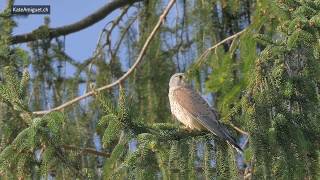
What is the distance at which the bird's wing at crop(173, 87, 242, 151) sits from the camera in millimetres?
3849

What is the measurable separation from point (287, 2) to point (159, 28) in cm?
246

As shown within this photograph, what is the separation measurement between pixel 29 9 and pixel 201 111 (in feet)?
8.55

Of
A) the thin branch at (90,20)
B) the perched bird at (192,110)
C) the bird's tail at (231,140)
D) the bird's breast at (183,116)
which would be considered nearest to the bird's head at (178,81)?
the perched bird at (192,110)

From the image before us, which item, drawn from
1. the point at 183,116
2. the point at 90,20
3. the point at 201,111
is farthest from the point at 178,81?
the point at 90,20

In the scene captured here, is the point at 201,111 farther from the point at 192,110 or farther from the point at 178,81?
the point at 178,81

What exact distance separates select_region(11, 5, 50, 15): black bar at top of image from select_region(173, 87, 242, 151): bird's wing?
1.82 meters

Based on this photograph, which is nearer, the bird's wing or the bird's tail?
the bird's tail

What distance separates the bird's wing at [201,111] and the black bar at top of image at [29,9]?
1821 millimetres

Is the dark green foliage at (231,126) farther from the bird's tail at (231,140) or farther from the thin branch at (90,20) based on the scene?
the thin branch at (90,20)

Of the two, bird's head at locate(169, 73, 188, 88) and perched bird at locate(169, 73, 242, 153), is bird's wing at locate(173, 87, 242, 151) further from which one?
bird's head at locate(169, 73, 188, 88)

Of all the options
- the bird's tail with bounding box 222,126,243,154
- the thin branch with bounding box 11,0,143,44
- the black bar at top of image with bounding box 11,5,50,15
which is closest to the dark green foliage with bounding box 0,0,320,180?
the bird's tail with bounding box 222,126,243,154

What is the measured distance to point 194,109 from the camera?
4.87 meters

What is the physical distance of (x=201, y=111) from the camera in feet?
15.8

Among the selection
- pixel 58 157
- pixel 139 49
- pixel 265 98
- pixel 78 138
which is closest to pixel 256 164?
pixel 265 98
